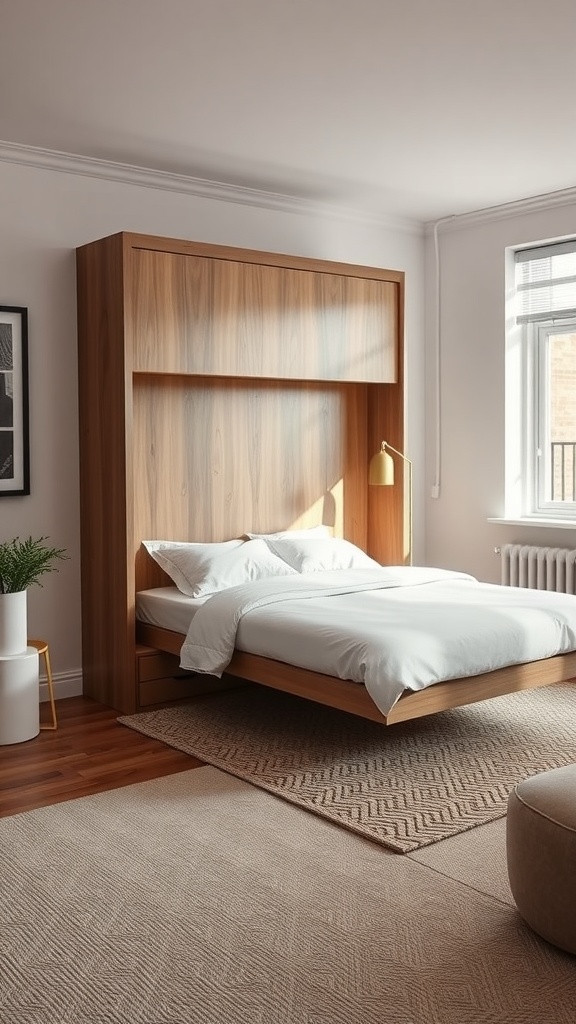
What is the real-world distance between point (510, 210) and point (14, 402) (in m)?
3.00

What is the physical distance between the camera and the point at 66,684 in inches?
185

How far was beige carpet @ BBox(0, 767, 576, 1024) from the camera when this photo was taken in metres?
2.14

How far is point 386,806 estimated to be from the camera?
3236mm

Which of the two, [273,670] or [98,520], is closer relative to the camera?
[273,670]

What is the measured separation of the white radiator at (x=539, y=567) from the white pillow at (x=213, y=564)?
1455 millimetres

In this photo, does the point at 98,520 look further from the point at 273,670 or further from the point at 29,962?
the point at 29,962

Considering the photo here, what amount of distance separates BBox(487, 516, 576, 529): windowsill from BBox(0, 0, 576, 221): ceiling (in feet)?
5.96

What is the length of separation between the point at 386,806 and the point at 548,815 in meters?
0.97

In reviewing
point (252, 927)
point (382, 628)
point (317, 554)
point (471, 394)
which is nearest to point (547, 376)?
point (471, 394)

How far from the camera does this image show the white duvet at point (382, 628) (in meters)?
3.41

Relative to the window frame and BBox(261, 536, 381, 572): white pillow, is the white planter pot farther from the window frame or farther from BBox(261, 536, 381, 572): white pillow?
the window frame

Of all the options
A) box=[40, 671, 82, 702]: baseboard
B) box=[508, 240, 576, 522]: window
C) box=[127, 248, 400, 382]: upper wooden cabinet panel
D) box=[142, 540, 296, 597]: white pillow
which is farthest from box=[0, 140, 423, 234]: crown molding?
box=[40, 671, 82, 702]: baseboard

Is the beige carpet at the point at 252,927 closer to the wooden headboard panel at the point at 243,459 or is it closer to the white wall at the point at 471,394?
the wooden headboard panel at the point at 243,459

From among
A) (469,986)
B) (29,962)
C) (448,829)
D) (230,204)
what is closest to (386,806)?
(448,829)
